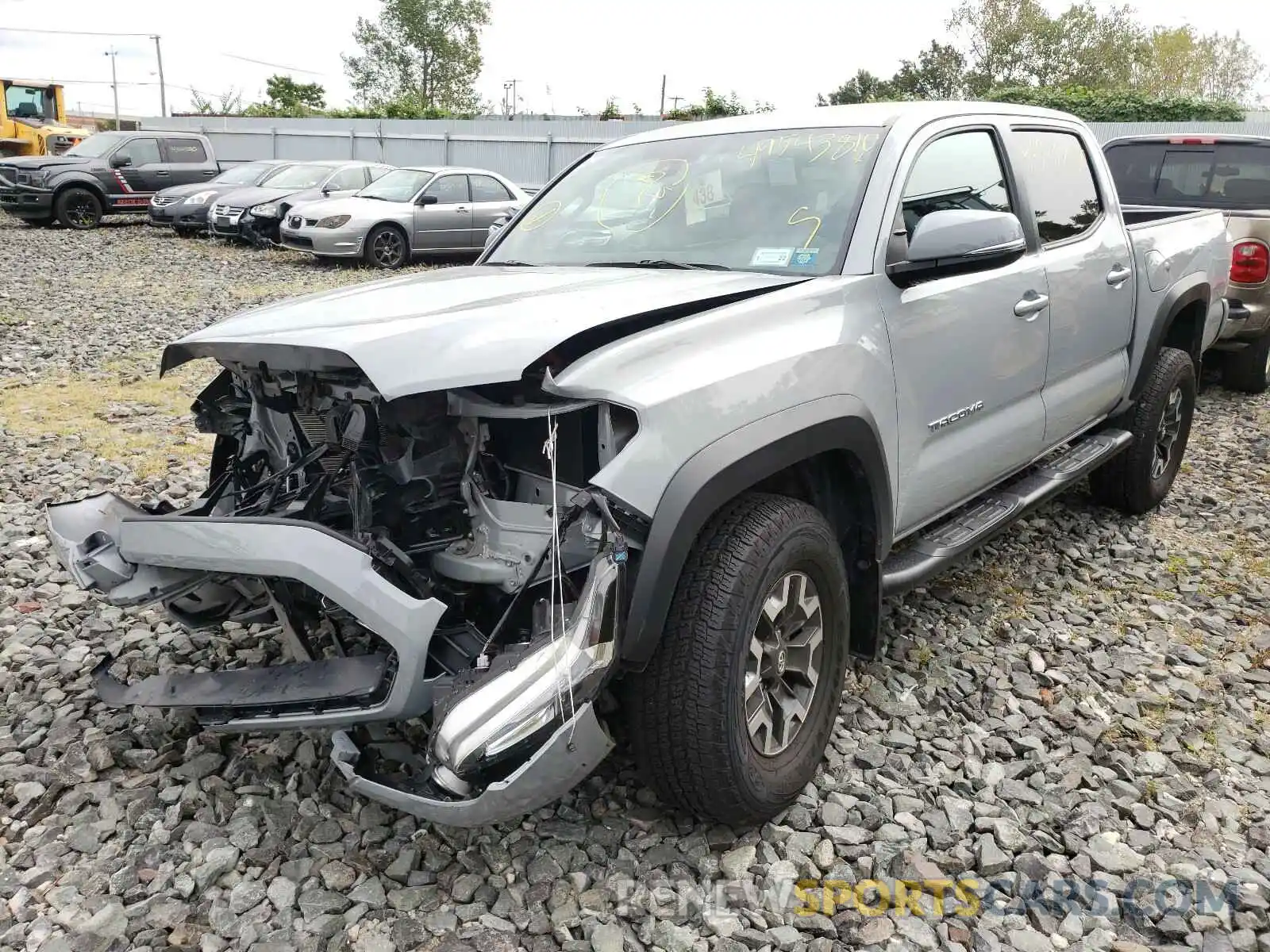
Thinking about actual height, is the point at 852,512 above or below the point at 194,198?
below

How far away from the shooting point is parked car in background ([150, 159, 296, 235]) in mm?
15992

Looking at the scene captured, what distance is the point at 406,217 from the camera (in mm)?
13422

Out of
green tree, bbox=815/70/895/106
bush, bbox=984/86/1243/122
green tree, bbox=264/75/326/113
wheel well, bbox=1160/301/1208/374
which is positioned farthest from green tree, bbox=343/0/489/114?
wheel well, bbox=1160/301/1208/374

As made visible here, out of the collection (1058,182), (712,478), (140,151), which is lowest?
(712,478)

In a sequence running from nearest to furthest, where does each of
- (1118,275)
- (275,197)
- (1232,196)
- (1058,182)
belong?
(1058,182) < (1118,275) < (1232,196) < (275,197)

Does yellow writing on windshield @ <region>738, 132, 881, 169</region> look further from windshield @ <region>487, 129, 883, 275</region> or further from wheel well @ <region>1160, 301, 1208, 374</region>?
wheel well @ <region>1160, 301, 1208, 374</region>

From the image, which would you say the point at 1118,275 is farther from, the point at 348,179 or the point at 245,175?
the point at 245,175

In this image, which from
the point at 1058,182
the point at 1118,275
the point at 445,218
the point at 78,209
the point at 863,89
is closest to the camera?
the point at 1058,182

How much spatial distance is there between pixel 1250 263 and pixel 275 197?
44.5 ft

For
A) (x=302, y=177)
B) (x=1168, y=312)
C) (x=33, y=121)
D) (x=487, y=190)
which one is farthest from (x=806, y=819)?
(x=33, y=121)

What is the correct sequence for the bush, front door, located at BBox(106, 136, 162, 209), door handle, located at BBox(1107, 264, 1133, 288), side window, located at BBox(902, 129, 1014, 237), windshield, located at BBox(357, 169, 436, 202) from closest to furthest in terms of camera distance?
side window, located at BBox(902, 129, 1014, 237), door handle, located at BBox(1107, 264, 1133, 288), windshield, located at BBox(357, 169, 436, 202), front door, located at BBox(106, 136, 162, 209), the bush

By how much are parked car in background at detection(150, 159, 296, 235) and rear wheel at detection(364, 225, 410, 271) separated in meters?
4.26

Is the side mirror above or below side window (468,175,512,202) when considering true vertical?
below

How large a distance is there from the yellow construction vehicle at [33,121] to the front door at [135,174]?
22.5 feet
